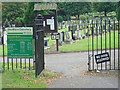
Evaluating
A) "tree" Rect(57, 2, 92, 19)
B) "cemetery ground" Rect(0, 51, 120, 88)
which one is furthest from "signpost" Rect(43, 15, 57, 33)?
"tree" Rect(57, 2, 92, 19)

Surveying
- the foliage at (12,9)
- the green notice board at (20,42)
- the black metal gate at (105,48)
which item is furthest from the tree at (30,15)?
the foliage at (12,9)

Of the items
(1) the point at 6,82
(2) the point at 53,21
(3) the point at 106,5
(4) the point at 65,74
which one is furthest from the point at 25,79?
(3) the point at 106,5

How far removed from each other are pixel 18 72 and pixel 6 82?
66.4 inches

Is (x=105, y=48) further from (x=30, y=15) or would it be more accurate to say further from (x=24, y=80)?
(x=30, y=15)

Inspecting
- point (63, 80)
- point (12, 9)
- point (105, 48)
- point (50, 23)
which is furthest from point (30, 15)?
point (12, 9)

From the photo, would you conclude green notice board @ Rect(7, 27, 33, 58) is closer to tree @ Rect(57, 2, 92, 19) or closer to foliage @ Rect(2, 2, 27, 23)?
foliage @ Rect(2, 2, 27, 23)

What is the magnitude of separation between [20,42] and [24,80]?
1782 millimetres

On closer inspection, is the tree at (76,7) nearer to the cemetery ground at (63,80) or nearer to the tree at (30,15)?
the tree at (30,15)

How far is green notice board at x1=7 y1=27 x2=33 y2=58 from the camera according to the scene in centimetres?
920

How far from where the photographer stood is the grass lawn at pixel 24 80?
7.38m

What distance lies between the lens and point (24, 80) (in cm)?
805

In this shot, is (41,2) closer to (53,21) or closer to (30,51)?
(53,21)

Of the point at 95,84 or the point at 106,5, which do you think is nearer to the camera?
the point at 95,84

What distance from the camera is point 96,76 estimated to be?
917cm
